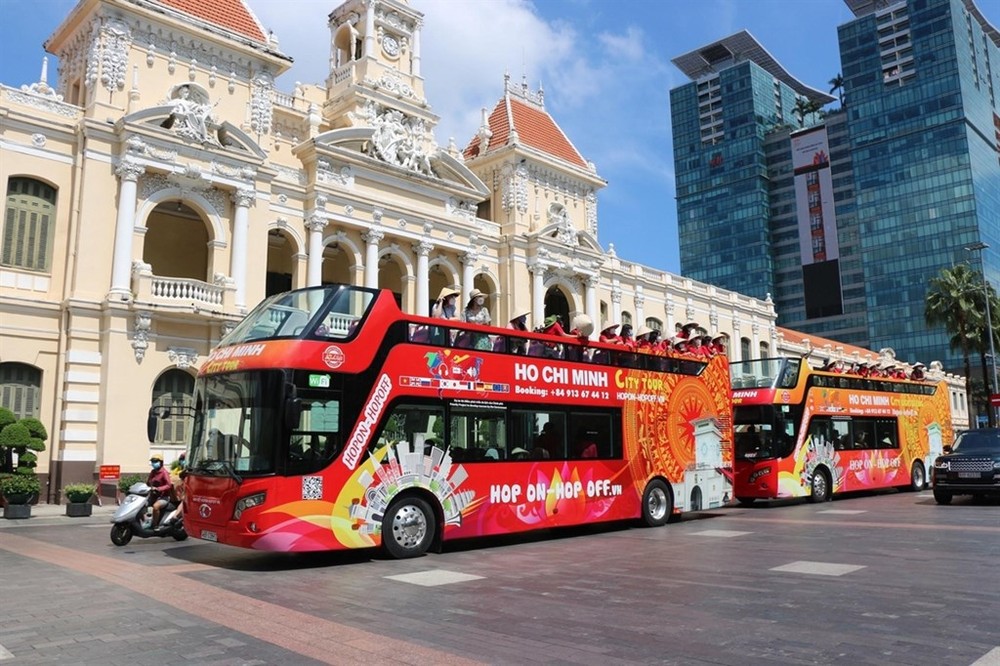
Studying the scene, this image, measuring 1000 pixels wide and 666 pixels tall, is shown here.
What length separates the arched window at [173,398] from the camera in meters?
24.1

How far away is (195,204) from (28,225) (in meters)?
5.02

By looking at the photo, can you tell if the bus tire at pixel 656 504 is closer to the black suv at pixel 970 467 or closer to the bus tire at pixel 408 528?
the bus tire at pixel 408 528

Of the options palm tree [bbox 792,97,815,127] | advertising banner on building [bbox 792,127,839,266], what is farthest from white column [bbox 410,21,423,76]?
palm tree [bbox 792,97,815,127]

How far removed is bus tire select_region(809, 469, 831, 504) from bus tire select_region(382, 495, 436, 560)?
13.7m

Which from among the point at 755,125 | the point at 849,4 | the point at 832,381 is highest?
the point at 849,4

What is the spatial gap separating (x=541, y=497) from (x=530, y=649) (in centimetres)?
768

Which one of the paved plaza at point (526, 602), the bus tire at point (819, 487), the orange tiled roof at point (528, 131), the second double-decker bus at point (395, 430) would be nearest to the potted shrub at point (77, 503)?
the paved plaza at point (526, 602)

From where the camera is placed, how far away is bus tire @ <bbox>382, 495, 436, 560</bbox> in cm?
1139

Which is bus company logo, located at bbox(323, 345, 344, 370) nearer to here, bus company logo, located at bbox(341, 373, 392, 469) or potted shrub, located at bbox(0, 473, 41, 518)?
bus company logo, located at bbox(341, 373, 392, 469)

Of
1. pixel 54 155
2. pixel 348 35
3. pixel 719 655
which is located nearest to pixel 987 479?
pixel 719 655

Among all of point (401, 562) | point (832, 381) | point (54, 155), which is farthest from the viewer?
point (54, 155)

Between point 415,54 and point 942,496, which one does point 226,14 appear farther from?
point 942,496

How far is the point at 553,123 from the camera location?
4378cm

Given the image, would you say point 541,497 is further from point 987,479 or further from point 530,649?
point 987,479
